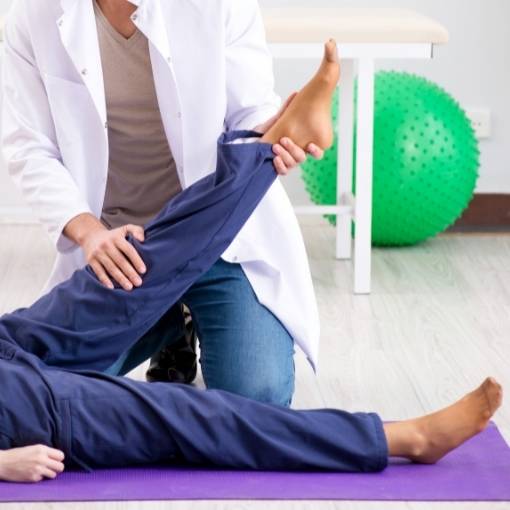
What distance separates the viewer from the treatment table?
3121 mm

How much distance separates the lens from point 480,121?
398cm

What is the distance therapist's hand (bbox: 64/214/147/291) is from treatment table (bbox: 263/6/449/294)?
3.78 feet

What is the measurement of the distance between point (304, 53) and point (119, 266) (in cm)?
124

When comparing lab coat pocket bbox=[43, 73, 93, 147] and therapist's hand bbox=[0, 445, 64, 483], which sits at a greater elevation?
lab coat pocket bbox=[43, 73, 93, 147]

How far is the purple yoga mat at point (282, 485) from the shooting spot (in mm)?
1872

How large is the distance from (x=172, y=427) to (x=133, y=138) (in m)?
0.63

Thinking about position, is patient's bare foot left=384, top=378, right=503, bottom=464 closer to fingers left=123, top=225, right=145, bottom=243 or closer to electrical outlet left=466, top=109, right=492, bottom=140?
fingers left=123, top=225, right=145, bottom=243

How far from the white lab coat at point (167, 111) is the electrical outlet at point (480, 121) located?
1.79m

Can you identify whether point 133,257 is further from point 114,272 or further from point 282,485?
point 282,485

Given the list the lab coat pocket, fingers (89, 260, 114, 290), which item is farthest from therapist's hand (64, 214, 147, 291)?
the lab coat pocket

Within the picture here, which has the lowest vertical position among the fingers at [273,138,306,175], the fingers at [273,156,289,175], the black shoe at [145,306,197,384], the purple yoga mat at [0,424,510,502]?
the black shoe at [145,306,197,384]

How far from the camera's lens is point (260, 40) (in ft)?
7.63

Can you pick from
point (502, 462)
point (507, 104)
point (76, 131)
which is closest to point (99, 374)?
point (76, 131)

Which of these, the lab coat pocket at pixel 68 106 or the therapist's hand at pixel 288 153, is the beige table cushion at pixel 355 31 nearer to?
the lab coat pocket at pixel 68 106
